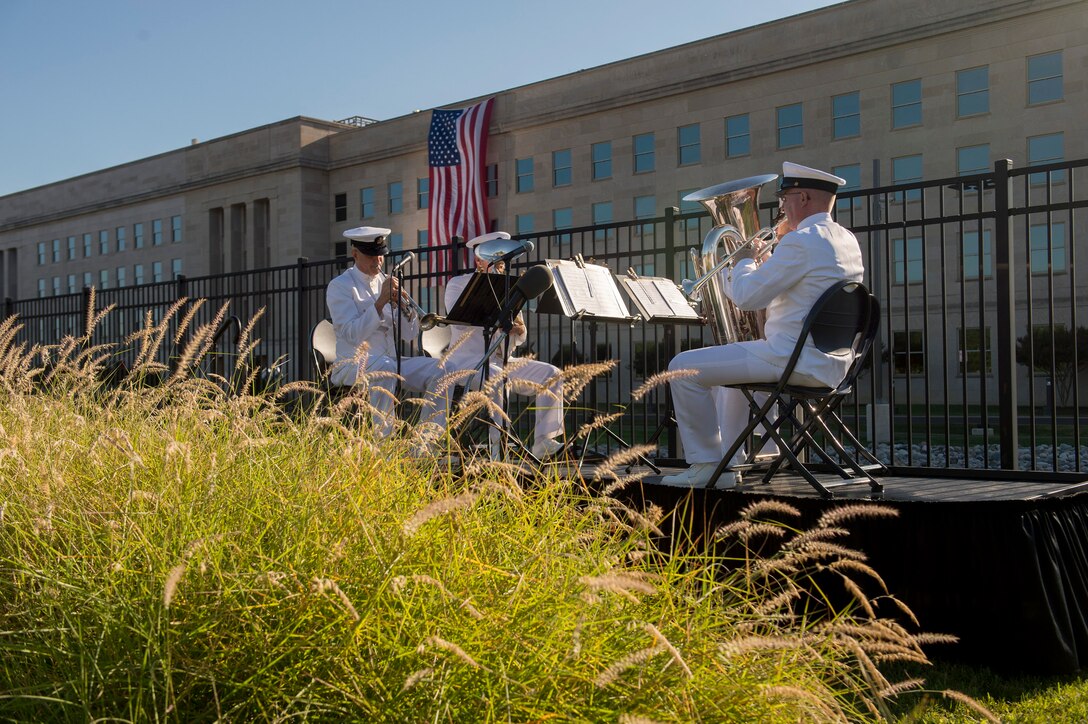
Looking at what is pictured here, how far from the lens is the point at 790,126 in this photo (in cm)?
4362

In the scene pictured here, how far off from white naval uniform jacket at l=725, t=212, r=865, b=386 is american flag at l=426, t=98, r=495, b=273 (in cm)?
4088

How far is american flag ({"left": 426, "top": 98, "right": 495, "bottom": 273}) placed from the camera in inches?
1857

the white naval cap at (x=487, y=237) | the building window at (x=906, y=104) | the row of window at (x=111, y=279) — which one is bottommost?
the white naval cap at (x=487, y=237)

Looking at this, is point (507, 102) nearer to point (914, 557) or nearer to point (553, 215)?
point (553, 215)

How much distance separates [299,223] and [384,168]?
6421mm

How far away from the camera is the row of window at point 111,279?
227ft

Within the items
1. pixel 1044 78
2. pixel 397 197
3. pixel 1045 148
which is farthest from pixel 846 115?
pixel 397 197

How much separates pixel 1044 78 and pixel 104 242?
203ft

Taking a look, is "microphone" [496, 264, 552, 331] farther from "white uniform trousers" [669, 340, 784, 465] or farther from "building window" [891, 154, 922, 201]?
"building window" [891, 154, 922, 201]

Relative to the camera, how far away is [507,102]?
52.0 meters

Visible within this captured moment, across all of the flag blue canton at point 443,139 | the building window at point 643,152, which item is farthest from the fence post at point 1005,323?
the flag blue canton at point 443,139

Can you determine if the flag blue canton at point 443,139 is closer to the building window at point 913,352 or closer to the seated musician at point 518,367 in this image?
the building window at point 913,352

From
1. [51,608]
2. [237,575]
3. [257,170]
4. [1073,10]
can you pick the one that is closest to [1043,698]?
[237,575]

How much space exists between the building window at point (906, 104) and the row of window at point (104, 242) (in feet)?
157
